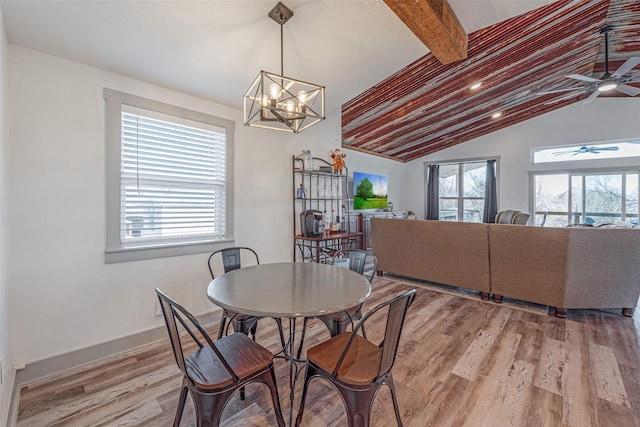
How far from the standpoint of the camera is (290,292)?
161 centimetres

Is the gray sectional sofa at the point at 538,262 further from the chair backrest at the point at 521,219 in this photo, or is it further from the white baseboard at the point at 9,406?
the white baseboard at the point at 9,406

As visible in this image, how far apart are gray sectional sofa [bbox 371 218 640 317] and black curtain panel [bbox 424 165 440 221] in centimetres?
436

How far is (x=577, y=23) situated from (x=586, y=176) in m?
3.98

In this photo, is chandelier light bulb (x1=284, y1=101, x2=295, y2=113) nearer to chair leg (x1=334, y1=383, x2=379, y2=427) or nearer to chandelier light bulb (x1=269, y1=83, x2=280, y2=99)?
chandelier light bulb (x1=269, y1=83, x2=280, y2=99)

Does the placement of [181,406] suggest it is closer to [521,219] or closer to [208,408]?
[208,408]

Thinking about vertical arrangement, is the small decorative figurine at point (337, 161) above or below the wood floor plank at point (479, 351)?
above

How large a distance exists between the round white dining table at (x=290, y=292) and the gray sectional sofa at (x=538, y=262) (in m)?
2.25

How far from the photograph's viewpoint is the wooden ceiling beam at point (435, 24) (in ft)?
6.33

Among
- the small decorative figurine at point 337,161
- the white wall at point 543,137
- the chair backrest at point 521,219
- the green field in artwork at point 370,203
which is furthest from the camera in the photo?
the green field in artwork at point 370,203

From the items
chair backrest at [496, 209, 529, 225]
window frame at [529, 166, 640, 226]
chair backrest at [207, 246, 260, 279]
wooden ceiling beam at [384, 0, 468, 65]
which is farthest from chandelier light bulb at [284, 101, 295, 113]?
window frame at [529, 166, 640, 226]

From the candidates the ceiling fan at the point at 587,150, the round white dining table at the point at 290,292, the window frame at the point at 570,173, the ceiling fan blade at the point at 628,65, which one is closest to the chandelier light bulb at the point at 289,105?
the round white dining table at the point at 290,292

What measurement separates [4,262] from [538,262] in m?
4.54

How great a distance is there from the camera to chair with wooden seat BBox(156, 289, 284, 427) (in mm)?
1218

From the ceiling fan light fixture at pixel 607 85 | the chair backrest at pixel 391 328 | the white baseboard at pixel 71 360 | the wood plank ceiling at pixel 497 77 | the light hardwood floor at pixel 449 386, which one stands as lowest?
the light hardwood floor at pixel 449 386
